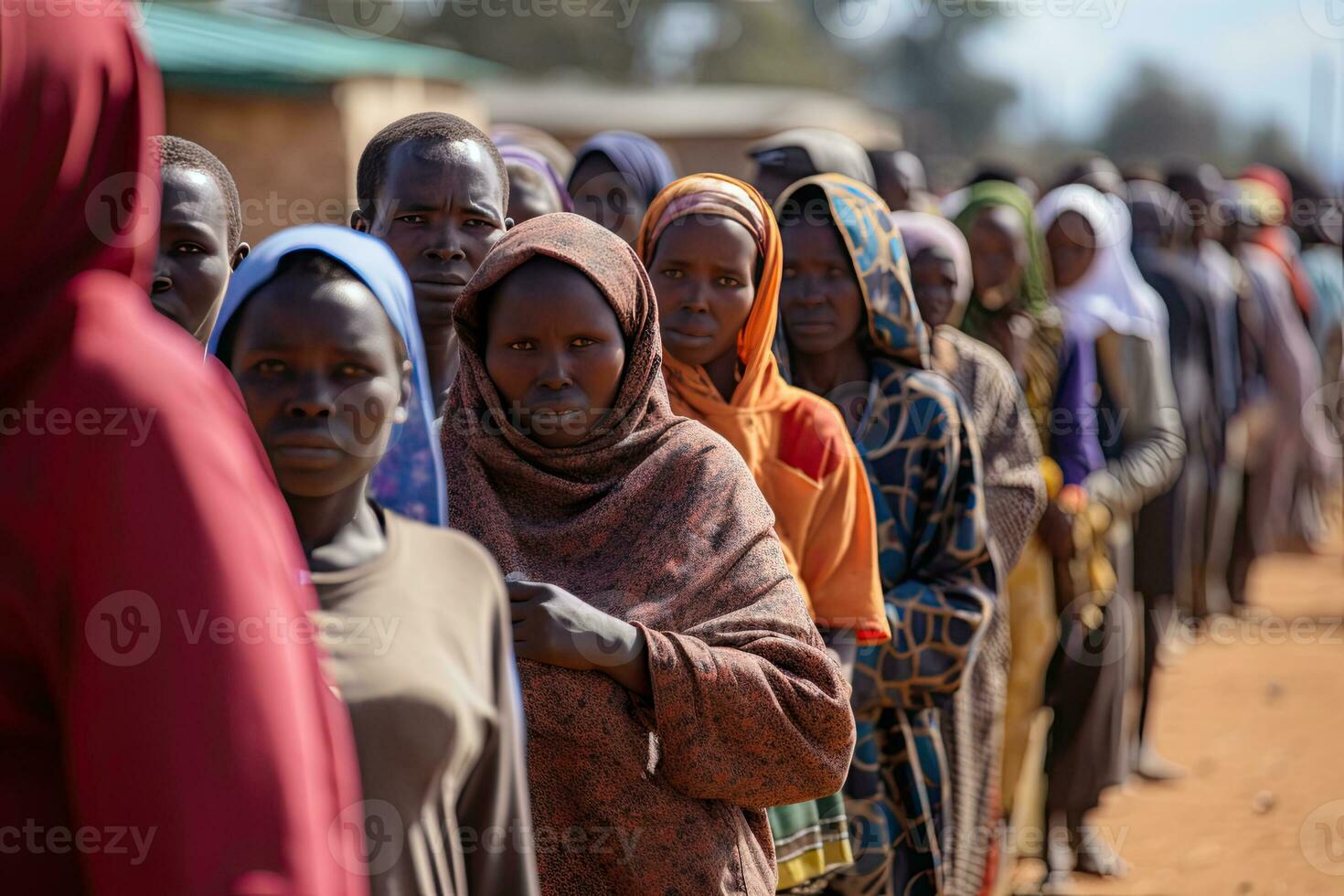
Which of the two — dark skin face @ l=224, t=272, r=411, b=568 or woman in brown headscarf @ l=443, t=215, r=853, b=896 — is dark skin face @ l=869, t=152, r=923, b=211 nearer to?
woman in brown headscarf @ l=443, t=215, r=853, b=896

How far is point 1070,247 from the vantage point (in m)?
7.41

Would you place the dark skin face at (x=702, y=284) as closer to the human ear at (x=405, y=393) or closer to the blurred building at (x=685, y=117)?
the human ear at (x=405, y=393)

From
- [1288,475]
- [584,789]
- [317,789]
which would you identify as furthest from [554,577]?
[1288,475]

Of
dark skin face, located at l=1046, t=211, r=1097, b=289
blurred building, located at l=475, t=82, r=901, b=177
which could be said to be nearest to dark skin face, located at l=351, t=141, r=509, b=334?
dark skin face, located at l=1046, t=211, r=1097, b=289

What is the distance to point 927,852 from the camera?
4102 millimetres

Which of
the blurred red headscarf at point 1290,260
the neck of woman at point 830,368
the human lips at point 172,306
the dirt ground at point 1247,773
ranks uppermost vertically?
the human lips at point 172,306

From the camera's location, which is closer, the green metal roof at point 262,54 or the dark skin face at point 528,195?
the dark skin face at point 528,195

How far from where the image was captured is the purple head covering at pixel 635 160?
5.22 metres

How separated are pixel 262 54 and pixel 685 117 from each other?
43.8 feet

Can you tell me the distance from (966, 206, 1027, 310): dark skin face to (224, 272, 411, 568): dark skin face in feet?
13.9

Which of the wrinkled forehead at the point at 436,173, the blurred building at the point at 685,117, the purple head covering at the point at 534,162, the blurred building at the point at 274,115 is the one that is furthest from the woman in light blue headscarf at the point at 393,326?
the blurred building at the point at 685,117

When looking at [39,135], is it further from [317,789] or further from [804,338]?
[804,338]

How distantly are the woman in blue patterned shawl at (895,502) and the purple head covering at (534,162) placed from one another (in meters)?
0.74

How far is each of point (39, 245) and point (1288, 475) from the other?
12.9 meters
